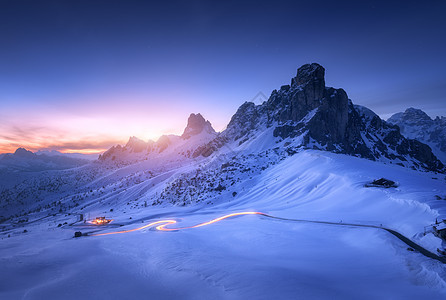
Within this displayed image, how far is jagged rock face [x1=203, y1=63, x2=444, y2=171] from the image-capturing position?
8050cm

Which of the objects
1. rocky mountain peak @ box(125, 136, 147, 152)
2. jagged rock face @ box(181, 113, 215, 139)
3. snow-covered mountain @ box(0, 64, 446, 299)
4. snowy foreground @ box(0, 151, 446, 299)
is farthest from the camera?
rocky mountain peak @ box(125, 136, 147, 152)

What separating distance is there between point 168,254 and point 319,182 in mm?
26707

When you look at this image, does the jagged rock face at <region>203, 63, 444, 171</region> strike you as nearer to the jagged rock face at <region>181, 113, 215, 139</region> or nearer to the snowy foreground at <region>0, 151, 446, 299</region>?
the snowy foreground at <region>0, 151, 446, 299</region>

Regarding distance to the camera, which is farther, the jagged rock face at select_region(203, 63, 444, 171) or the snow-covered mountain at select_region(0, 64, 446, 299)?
the jagged rock face at select_region(203, 63, 444, 171)

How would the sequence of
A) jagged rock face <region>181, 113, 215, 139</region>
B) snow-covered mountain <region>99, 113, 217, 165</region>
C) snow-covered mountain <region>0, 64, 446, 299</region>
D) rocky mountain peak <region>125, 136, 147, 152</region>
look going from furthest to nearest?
rocky mountain peak <region>125, 136, 147, 152</region>, jagged rock face <region>181, 113, 215, 139</region>, snow-covered mountain <region>99, 113, 217, 165</region>, snow-covered mountain <region>0, 64, 446, 299</region>

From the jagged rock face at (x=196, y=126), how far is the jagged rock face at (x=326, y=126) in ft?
204

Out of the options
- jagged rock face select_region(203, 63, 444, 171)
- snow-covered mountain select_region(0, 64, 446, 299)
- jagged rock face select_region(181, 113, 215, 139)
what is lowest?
snow-covered mountain select_region(0, 64, 446, 299)

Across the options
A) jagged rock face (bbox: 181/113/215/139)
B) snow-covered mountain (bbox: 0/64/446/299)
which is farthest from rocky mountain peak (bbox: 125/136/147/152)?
snow-covered mountain (bbox: 0/64/446/299)

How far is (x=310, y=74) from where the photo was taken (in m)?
90.7

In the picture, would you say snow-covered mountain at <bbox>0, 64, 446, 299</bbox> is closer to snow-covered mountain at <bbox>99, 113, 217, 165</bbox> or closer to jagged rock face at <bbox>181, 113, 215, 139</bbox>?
snow-covered mountain at <bbox>99, 113, 217, 165</bbox>

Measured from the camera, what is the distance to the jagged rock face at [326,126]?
80.5m

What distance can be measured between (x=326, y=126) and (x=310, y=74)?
27.7 meters

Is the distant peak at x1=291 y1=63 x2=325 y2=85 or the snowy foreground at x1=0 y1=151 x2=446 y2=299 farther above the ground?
the distant peak at x1=291 y1=63 x2=325 y2=85

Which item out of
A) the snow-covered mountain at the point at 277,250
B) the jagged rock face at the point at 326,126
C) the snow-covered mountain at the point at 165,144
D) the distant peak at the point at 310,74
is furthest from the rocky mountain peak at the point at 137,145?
the snow-covered mountain at the point at 277,250
